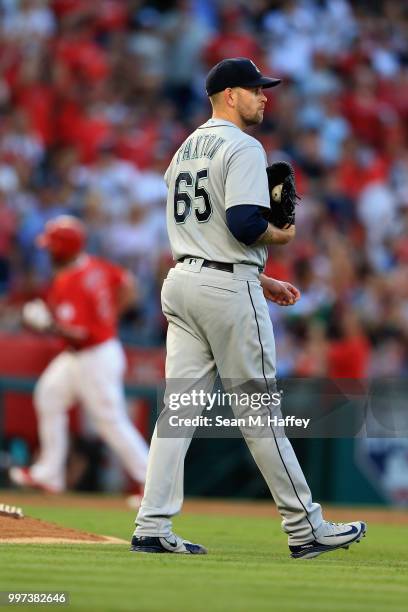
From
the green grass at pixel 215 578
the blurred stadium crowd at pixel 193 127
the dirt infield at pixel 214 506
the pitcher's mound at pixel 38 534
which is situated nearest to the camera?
the green grass at pixel 215 578

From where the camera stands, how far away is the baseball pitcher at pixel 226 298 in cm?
564

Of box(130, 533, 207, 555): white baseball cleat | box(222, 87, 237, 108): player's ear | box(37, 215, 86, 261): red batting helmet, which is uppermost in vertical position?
box(222, 87, 237, 108): player's ear

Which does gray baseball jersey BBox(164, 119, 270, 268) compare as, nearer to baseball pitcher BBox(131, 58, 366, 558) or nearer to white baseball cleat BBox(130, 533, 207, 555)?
baseball pitcher BBox(131, 58, 366, 558)

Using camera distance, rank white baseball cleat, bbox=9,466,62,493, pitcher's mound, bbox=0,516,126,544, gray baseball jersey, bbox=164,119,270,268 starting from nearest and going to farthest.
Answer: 1. gray baseball jersey, bbox=164,119,270,268
2. pitcher's mound, bbox=0,516,126,544
3. white baseball cleat, bbox=9,466,62,493

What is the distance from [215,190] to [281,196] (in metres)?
0.34

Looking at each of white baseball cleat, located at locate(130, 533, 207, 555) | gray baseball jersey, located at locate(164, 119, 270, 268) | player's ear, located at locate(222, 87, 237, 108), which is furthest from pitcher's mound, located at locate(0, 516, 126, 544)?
player's ear, located at locate(222, 87, 237, 108)

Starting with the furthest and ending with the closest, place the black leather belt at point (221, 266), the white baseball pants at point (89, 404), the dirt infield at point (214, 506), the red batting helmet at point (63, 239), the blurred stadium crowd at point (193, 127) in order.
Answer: the blurred stadium crowd at point (193, 127)
the red batting helmet at point (63, 239)
the white baseball pants at point (89, 404)
the dirt infield at point (214, 506)
the black leather belt at point (221, 266)

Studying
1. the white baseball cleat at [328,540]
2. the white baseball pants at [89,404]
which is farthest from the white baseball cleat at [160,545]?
the white baseball pants at [89,404]

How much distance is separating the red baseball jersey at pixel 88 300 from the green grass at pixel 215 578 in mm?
4095

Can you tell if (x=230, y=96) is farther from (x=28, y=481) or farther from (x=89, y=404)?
(x=28, y=481)

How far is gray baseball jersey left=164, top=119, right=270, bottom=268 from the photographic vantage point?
18.4 ft

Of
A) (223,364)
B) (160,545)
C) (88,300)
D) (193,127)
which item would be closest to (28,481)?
(88,300)

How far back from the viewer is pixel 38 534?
6.33 meters

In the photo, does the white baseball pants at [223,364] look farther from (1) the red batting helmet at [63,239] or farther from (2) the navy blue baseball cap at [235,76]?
(1) the red batting helmet at [63,239]
